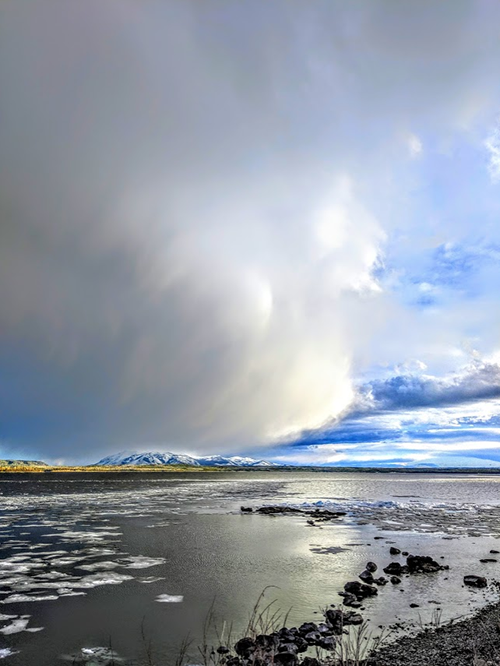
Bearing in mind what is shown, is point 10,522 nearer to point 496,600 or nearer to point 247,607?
point 247,607

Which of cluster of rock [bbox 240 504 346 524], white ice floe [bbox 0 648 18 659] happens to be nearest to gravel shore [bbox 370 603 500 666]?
white ice floe [bbox 0 648 18 659]

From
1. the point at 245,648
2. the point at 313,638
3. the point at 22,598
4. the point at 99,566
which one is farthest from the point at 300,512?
the point at 245,648

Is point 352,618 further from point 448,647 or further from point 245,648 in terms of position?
point 245,648

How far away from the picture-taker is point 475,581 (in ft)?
67.1

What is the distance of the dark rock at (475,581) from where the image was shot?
20.2m

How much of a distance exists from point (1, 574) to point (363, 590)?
15.6 meters

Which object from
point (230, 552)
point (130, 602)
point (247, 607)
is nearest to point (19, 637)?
point (130, 602)

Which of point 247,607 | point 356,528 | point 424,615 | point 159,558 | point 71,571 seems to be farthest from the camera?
point 356,528

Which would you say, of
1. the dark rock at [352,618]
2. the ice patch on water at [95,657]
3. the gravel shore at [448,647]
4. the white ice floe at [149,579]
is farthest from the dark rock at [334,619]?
the white ice floe at [149,579]

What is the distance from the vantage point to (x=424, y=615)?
16.1 meters

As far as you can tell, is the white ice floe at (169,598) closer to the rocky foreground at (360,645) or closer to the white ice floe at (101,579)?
the white ice floe at (101,579)

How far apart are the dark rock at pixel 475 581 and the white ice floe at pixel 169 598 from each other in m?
12.3

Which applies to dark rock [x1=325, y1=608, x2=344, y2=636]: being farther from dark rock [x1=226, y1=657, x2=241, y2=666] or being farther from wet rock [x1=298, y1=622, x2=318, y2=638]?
dark rock [x1=226, y1=657, x2=241, y2=666]

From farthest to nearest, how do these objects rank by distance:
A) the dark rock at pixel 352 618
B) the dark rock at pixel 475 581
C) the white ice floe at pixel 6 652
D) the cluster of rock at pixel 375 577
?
the dark rock at pixel 475 581 < the cluster of rock at pixel 375 577 < the dark rock at pixel 352 618 < the white ice floe at pixel 6 652
